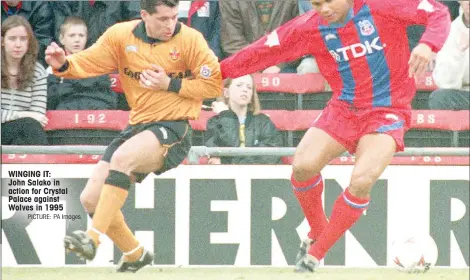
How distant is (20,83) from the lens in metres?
7.14

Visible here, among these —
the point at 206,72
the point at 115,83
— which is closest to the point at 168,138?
the point at 206,72

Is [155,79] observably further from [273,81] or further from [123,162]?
[273,81]

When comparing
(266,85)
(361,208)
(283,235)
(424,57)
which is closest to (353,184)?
(361,208)

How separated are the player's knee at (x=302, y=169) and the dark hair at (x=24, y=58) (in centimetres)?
182

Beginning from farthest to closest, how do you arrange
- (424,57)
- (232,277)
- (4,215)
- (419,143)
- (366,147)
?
(419,143) → (4,215) → (232,277) → (366,147) → (424,57)

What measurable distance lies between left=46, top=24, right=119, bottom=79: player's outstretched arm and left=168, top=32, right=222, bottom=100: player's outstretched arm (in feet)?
1.17

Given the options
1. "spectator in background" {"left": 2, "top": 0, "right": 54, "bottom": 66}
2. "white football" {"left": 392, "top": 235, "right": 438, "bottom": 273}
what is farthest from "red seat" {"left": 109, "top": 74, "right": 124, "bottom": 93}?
"white football" {"left": 392, "top": 235, "right": 438, "bottom": 273}

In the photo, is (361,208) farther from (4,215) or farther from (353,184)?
(4,215)

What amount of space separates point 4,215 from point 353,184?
2.22 m

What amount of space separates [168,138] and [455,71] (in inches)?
86.9

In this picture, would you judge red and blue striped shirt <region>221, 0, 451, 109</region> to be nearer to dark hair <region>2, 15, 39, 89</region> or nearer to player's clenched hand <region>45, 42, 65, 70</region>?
player's clenched hand <region>45, 42, 65, 70</region>

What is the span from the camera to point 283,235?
719 centimetres

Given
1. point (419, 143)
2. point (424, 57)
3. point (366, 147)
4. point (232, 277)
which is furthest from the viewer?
point (419, 143)

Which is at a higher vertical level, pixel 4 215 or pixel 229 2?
pixel 229 2
